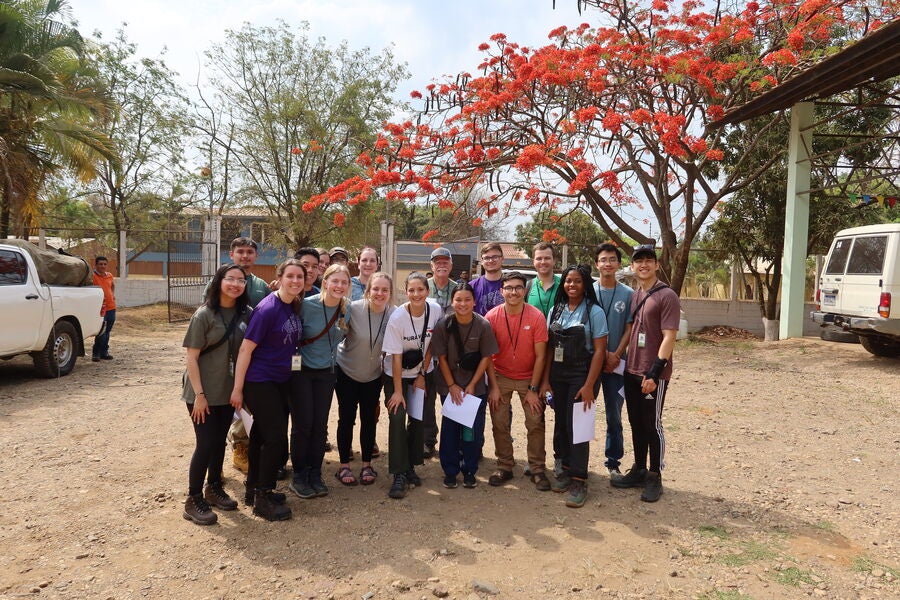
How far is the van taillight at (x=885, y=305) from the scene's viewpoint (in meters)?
8.82

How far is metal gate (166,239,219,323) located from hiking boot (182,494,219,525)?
14453 mm

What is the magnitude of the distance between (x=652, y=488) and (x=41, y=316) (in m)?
7.56

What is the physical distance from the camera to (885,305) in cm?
884

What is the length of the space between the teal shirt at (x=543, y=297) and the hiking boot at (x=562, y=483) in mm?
1192

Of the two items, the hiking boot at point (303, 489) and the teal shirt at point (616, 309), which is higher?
the teal shirt at point (616, 309)

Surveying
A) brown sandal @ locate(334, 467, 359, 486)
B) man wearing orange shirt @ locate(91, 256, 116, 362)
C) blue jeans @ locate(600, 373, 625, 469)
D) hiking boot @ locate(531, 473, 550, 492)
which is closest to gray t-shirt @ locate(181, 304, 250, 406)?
brown sandal @ locate(334, 467, 359, 486)

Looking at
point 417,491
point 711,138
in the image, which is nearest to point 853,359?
point 711,138

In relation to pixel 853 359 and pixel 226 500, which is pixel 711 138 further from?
pixel 226 500

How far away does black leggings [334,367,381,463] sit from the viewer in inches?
174

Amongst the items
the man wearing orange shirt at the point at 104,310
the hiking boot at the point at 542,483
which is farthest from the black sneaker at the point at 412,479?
the man wearing orange shirt at the point at 104,310

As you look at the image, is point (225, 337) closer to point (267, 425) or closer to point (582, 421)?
point (267, 425)

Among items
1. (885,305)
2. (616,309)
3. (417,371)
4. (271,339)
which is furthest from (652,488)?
(885,305)

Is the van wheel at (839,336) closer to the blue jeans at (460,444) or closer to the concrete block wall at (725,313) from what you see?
the concrete block wall at (725,313)

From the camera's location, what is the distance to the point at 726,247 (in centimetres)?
1486
